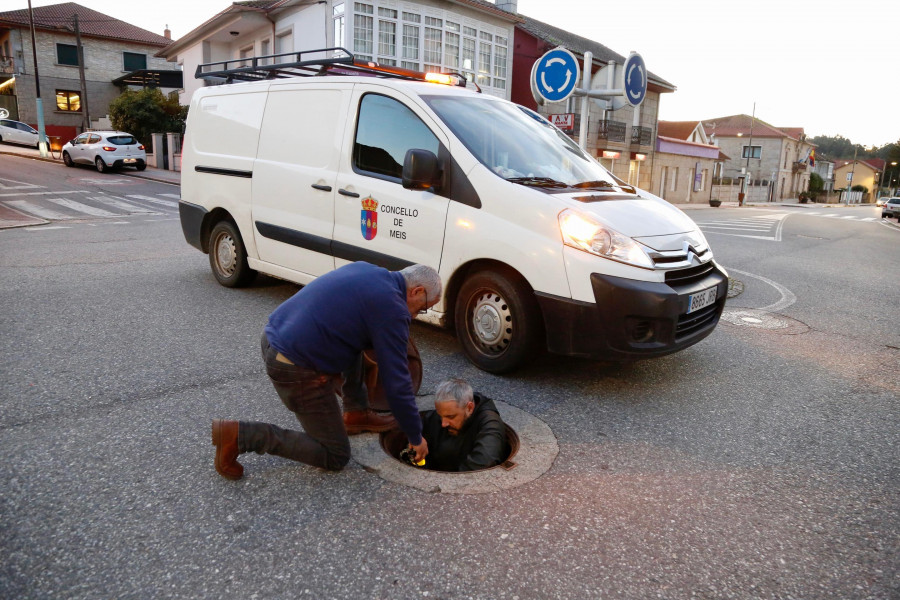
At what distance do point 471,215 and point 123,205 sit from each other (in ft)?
48.6

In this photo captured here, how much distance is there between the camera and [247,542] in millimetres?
2627

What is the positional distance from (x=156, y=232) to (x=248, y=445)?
9972 mm

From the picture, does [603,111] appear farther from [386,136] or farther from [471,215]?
[471,215]

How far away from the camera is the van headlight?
13.3 ft

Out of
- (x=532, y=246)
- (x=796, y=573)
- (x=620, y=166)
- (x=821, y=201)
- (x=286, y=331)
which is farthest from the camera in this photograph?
(x=821, y=201)

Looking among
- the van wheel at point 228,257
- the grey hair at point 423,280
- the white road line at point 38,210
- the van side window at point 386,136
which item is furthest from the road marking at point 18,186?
the grey hair at point 423,280

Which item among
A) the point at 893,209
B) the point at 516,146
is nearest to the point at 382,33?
the point at 516,146

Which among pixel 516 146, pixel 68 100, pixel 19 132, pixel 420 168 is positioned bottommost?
pixel 420 168

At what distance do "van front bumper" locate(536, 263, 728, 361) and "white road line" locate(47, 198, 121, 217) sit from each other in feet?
43.9

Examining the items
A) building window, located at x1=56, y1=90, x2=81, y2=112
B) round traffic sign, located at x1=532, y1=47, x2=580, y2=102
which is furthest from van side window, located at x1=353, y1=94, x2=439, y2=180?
building window, located at x1=56, y1=90, x2=81, y2=112

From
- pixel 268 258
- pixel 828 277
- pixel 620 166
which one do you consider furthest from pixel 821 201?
pixel 268 258

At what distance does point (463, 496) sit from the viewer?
9.93ft

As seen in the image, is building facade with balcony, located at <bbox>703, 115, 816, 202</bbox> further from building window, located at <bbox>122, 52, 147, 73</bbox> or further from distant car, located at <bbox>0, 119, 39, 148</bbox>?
distant car, located at <bbox>0, 119, 39, 148</bbox>

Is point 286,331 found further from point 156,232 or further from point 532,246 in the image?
point 156,232
